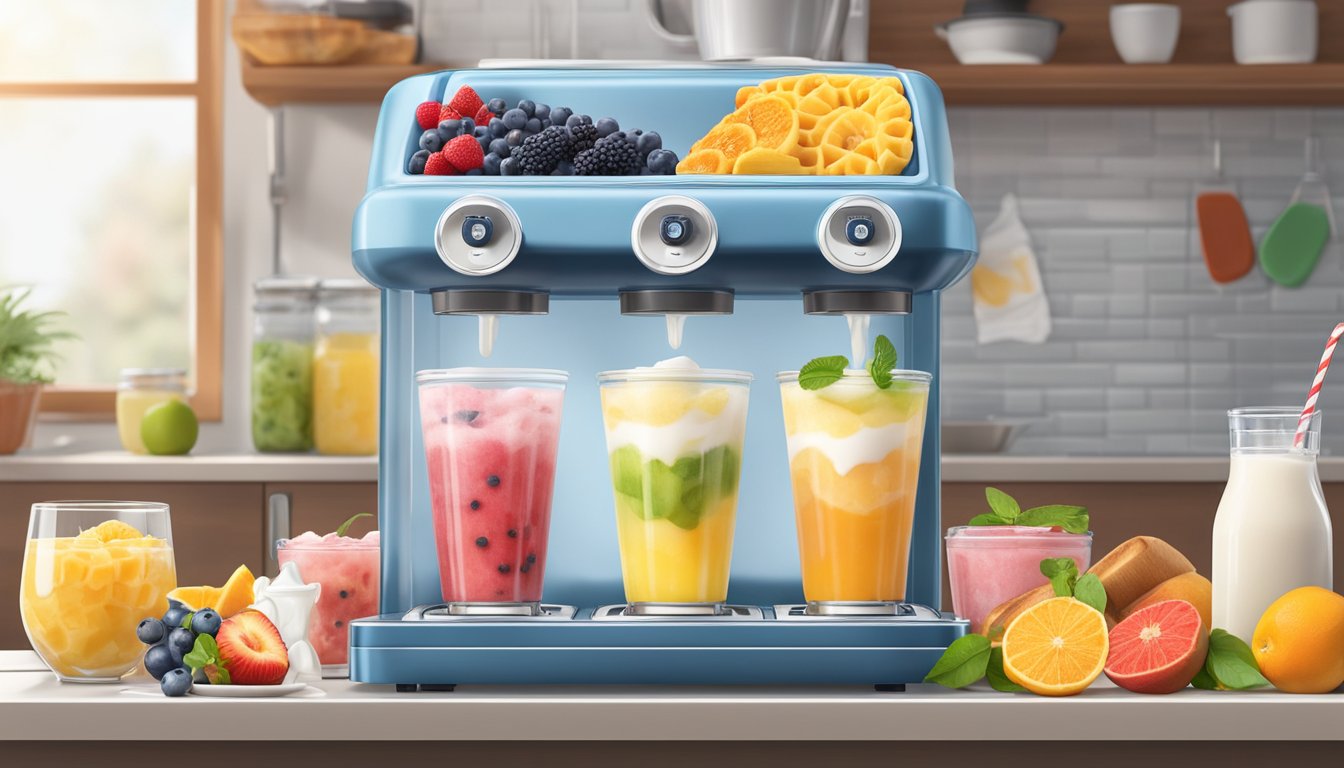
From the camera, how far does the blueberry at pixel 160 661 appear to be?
1.05 metres

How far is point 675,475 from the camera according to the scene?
1.13 metres

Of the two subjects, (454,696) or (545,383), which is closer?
(454,696)

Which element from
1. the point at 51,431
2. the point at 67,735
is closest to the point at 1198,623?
the point at 67,735

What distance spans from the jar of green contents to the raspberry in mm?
1975

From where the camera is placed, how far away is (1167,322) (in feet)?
11.6

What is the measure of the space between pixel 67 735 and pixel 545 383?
0.44m

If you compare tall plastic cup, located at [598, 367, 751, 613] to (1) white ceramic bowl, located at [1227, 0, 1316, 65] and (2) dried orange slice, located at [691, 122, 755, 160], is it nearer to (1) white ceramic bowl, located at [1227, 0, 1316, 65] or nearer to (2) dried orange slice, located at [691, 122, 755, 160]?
(2) dried orange slice, located at [691, 122, 755, 160]

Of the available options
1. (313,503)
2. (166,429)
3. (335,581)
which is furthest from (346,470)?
(335,581)

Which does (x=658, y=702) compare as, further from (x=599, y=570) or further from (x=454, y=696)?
(x=599, y=570)

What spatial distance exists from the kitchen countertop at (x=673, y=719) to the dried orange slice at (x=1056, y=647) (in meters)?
0.03

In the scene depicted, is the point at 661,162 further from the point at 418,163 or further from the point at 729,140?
the point at 418,163

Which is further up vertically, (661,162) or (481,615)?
(661,162)

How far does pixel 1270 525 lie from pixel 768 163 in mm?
503

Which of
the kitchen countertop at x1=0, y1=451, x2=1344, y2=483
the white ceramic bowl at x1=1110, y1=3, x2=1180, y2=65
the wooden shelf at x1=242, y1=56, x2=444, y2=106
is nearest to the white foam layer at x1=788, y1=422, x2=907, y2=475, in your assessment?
the kitchen countertop at x1=0, y1=451, x2=1344, y2=483
